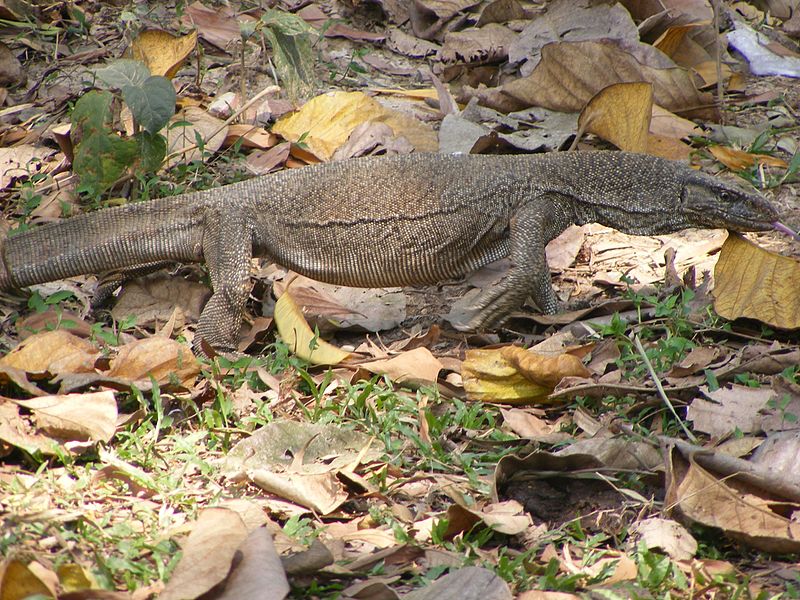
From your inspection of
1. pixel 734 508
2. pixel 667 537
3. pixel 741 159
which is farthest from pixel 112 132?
pixel 734 508

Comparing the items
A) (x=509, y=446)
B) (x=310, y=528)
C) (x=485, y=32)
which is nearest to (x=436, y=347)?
(x=509, y=446)

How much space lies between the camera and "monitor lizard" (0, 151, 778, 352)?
5.30m

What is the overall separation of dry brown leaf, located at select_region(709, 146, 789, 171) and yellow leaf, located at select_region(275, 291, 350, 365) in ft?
10.8

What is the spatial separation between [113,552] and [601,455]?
1.81 m

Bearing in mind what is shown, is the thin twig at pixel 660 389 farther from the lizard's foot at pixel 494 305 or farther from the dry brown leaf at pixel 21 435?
the dry brown leaf at pixel 21 435

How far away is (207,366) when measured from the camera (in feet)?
14.4

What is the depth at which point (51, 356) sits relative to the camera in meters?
4.02

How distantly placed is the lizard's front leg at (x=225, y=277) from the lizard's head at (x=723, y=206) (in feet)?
8.43

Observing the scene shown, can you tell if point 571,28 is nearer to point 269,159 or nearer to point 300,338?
point 269,159

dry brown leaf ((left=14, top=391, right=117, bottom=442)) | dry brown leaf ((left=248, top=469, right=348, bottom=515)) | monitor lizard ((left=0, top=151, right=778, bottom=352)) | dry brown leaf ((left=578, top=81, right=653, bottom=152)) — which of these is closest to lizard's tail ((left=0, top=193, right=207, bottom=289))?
monitor lizard ((left=0, top=151, right=778, bottom=352))

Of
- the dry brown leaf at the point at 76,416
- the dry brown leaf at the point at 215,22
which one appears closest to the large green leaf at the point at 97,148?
the dry brown leaf at the point at 215,22

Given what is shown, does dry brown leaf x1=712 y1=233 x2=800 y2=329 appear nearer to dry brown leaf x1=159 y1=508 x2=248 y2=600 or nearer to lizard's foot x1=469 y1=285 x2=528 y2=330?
lizard's foot x1=469 y1=285 x2=528 y2=330

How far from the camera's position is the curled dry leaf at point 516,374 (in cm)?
414

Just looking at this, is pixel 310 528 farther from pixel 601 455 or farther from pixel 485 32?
pixel 485 32
